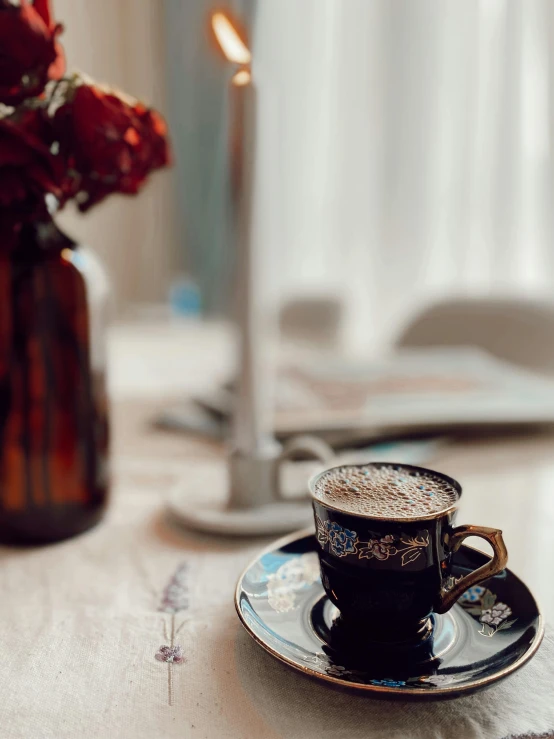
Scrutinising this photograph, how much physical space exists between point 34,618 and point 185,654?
0.11 metres

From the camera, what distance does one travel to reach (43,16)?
1.46ft

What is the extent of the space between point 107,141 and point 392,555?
0.33 metres

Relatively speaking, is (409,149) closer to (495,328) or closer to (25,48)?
(495,328)

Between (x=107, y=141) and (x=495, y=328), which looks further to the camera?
(x=495, y=328)

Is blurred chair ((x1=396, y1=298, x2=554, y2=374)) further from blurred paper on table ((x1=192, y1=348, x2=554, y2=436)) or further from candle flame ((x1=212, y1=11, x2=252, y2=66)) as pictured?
candle flame ((x1=212, y1=11, x2=252, y2=66))

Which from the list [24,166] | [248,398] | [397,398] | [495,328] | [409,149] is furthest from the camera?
[409,149]

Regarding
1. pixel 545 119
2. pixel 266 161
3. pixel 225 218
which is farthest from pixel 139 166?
pixel 225 218

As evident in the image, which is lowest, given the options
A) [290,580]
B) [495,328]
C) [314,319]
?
[314,319]

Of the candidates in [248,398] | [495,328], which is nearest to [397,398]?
[248,398]

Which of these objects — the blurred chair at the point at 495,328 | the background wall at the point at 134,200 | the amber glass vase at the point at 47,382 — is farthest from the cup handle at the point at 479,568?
the background wall at the point at 134,200

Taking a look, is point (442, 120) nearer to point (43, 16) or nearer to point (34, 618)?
point (43, 16)

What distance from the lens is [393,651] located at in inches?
13.8

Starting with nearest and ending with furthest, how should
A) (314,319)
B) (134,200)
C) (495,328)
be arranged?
(495,328), (314,319), (134,200)

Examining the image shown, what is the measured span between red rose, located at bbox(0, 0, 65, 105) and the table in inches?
13.3
